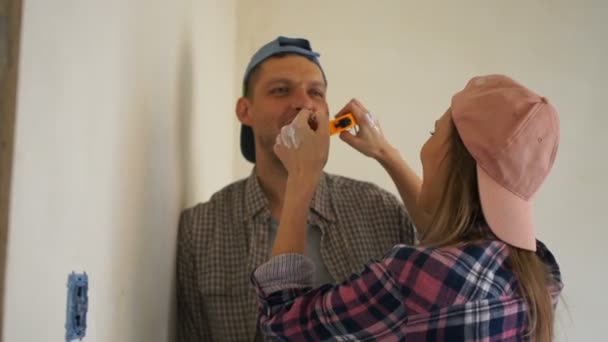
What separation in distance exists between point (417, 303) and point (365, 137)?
0.57 m

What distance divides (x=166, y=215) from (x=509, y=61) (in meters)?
1.43

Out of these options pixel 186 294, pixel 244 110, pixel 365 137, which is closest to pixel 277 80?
pixel 244 110

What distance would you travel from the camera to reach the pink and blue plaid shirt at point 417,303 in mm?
749

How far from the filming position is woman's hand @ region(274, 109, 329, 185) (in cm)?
102

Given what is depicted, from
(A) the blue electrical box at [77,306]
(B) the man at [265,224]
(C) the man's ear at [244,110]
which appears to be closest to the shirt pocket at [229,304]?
(B) the man at [265,224]

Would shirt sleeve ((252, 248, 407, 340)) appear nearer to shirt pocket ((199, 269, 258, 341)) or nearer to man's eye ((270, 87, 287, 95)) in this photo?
shirt pocket ((199, 269, 258, 341))

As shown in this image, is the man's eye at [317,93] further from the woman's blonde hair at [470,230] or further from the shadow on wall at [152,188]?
the woman's blonde hair at [470,230]

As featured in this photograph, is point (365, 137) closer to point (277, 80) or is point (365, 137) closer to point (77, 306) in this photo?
point (277, 80)

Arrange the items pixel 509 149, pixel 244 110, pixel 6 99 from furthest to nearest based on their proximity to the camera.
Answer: pixel 244 110, pixel 509 149, pixel 6 99

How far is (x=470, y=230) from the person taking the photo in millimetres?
843

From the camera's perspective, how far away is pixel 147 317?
1.03m

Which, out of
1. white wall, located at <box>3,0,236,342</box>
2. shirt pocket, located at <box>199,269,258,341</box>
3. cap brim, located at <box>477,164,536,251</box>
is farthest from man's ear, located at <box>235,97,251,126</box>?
cap brim, located at <box>477,164,536,251</box>

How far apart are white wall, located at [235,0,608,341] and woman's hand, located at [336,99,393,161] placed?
0.73 meters

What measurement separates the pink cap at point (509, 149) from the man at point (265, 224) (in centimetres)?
44
